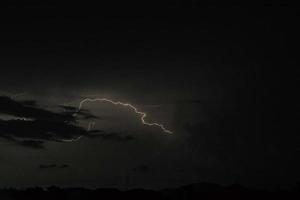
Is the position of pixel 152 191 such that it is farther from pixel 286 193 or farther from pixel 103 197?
pixel 286 193

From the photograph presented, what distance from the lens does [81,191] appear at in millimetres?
108250

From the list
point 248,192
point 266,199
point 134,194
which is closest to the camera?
point 266,199

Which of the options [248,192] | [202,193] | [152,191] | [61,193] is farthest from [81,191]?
[248,192]

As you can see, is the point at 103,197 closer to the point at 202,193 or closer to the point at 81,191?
the point at 81,191

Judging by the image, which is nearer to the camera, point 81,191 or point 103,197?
point 103,197

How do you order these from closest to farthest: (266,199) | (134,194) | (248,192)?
1. (266,199)
2. (248,192)
3. (134,194)

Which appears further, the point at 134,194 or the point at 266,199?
the point at 134,194

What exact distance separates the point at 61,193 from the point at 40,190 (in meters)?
3.97

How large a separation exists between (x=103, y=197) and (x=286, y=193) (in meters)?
31.2

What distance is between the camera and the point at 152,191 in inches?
4208

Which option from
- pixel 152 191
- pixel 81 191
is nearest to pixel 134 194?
pixel 152 191

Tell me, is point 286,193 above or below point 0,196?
above

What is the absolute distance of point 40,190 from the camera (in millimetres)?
101438

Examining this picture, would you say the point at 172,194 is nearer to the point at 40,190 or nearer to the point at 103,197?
the point at 103,197
